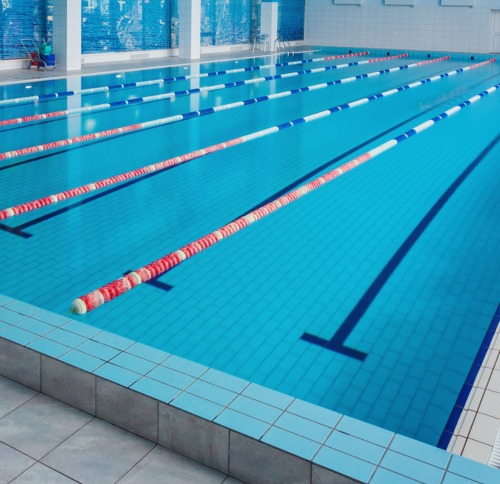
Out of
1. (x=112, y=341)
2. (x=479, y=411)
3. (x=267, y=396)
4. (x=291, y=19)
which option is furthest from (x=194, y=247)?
(x=291, y=19)

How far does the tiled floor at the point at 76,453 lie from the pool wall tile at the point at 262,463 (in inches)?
2.8

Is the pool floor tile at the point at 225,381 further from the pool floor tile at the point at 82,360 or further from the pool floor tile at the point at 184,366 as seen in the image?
the pool floor tile at the point at 82,360

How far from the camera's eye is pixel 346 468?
1981 mm

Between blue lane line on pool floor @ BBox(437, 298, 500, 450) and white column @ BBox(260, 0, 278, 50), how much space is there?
1785 cm

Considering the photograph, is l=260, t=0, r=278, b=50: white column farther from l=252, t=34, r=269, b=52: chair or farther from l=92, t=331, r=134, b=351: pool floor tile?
l=92, t=331, r=134, b=351: pool floor tile

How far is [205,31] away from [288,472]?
18109 mm

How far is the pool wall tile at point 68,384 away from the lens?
2.44 m

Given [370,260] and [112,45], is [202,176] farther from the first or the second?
[112,45]

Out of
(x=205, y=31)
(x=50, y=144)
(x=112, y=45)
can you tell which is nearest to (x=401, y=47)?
(x=205, y=31)

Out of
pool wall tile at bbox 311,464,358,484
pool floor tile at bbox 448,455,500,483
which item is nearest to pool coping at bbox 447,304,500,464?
pool floor tile at bbox 448,455,500,483

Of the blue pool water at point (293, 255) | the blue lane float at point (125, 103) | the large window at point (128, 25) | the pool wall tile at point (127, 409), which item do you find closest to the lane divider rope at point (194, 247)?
the blue pool water at point (293, 255)

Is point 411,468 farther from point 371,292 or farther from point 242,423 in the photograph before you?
point 371,292

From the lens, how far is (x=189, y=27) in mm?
16375

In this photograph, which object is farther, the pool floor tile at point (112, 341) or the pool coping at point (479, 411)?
the pool floor tile at point (112, 341)
